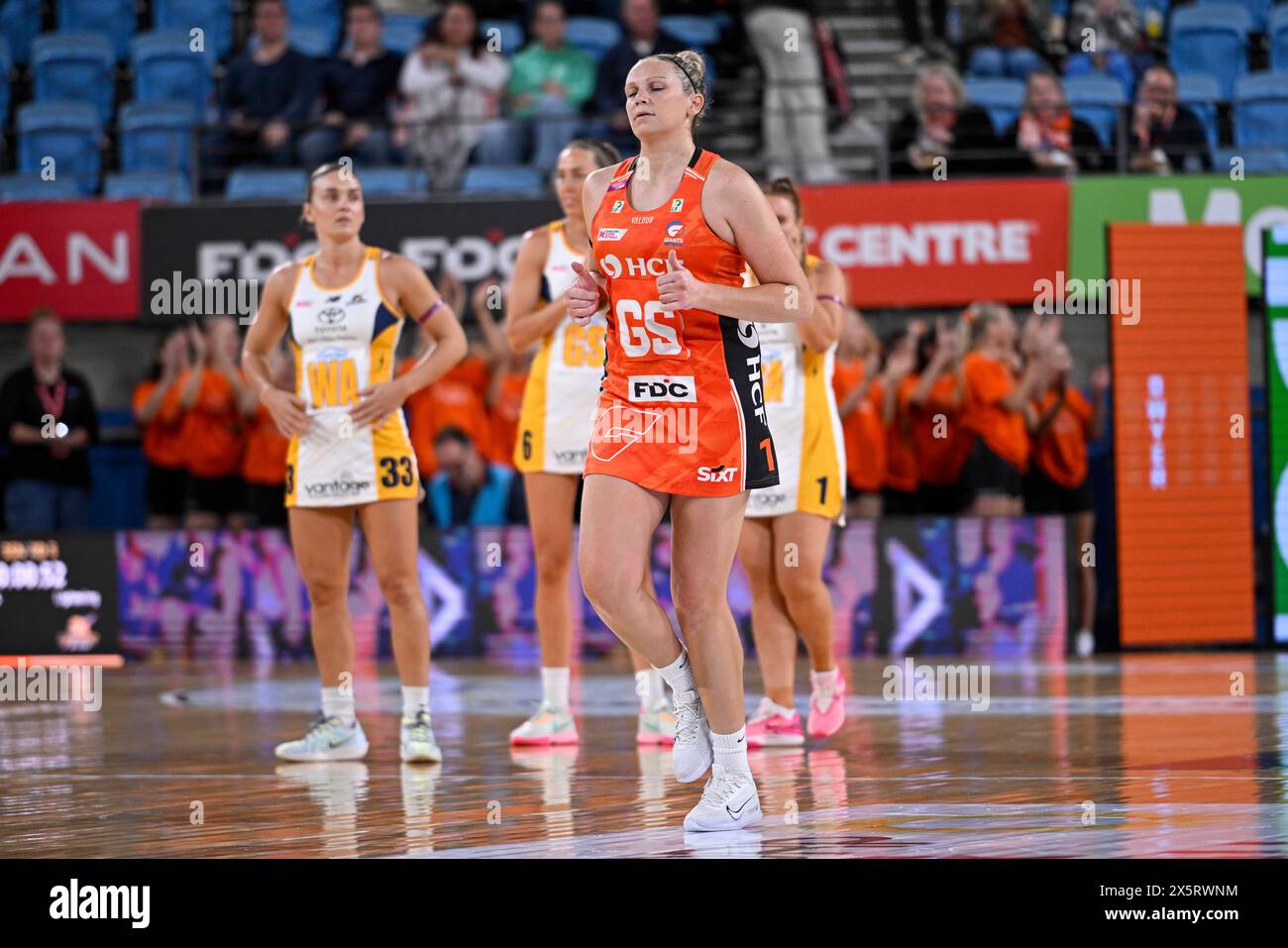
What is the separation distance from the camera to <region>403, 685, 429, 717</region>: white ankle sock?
6742mm

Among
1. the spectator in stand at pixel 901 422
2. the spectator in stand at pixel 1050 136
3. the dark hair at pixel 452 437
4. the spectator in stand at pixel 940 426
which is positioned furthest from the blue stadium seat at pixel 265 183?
the spectator in stand at pixel 1050 136

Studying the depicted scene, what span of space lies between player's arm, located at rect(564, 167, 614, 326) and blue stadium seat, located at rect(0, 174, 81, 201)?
29.6 feet

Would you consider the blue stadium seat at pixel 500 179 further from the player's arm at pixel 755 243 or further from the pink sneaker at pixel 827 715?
the player's arm at pixel 755 243

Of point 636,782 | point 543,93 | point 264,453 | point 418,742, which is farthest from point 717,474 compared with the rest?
point 543,93

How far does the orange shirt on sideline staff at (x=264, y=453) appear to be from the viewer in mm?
12141

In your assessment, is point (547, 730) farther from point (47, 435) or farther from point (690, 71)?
point (47, 435)

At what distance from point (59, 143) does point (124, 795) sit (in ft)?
31.2

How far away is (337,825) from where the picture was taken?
201 inches

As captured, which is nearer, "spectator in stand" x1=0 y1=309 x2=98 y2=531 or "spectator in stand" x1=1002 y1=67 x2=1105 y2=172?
"spectator in stand" x1=0 y1=309 x2=98 y2=531

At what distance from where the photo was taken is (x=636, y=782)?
19.6 feet

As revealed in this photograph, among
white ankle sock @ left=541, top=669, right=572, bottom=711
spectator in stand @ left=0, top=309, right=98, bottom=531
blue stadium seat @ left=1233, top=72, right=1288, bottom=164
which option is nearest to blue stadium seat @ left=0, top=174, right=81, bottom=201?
spectator in stand @ left=0, top=309, right=98, bottom=531

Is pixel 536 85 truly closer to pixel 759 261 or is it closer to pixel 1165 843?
pixel 759 261

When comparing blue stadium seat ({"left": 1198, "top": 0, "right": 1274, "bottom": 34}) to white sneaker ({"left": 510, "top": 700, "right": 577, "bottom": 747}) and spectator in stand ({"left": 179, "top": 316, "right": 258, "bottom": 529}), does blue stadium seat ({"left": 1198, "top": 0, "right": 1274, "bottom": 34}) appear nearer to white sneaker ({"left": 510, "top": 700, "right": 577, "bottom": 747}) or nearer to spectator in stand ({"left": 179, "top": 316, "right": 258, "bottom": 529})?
spectator in stand ({"left": 179, "top": 316, "right": 258, "bottom": 529})
